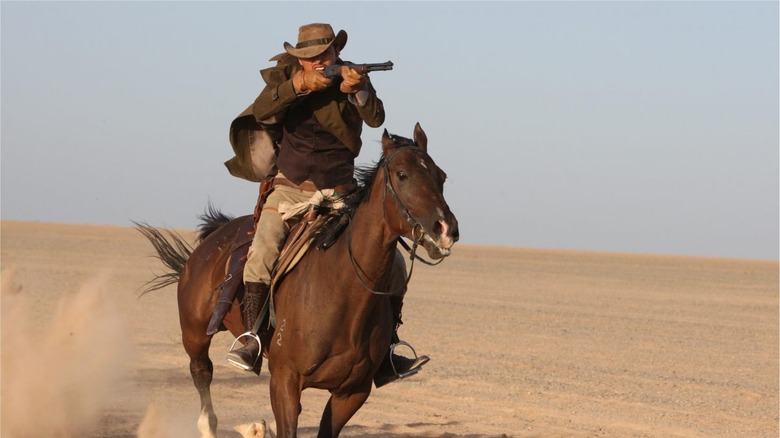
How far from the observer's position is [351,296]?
7176mm

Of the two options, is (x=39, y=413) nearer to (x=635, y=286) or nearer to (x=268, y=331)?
(x=268, y=331)

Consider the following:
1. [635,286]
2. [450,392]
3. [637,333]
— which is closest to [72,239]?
[635,286]

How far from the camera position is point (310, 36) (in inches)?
302

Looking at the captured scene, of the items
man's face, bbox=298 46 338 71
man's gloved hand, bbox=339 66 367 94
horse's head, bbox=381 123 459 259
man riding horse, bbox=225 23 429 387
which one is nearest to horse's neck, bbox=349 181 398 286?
horse's head, bbox=381 123 459 259

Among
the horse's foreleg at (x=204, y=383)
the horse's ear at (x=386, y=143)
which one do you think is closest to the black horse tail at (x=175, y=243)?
the horse's foreleg at (x=204, y=383)

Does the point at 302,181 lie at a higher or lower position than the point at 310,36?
lower

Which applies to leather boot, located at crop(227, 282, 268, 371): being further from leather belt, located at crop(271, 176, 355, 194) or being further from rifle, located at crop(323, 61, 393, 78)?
rifle, located at crop(323, 61, 393, 78)

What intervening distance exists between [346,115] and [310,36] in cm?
56

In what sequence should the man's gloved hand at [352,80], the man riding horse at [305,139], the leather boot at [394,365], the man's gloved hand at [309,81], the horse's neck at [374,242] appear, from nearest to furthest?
the horse's neck at [374,242] → the man's gloved hand at [352,80] → the man's gloved hand at [309,81] → the man riding horse at [305,139] → the leather boot at [394,365]

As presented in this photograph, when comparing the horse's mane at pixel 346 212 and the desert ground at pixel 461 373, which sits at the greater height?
the horse's mane at pixel 346 212

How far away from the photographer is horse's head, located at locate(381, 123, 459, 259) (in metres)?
6.35

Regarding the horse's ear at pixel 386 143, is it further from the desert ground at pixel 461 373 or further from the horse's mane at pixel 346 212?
the desert ground at pixel 461 373

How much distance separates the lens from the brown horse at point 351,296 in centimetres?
672

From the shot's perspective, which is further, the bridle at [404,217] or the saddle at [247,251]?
the saddle at [247,251]
